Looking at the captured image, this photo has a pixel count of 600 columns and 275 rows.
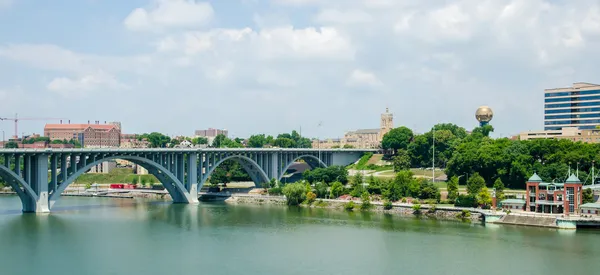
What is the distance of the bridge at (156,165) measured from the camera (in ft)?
165

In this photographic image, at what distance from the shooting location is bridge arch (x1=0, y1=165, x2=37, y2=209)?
48500 millimetres

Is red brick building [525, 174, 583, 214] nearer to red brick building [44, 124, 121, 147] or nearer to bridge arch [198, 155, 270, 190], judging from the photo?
bridge arch [198, 155, 270, 190]

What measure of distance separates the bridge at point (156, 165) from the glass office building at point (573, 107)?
25.2m

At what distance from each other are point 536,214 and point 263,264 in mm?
21588

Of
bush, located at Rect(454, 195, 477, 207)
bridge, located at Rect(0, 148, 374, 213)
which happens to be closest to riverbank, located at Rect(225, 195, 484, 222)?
bush, located at Rect(454, 195, 477, 207)

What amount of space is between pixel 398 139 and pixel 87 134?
59.0 meters

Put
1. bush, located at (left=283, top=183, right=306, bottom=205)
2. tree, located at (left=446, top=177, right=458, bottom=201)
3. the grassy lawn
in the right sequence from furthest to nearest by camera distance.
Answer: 1. the grassy lawn
2. bush, located at (left=283, top=183, right=306, bottom=205)
3. tree, located at (left=446, top=177, right=458, bottom=201)

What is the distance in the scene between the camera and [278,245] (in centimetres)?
3859

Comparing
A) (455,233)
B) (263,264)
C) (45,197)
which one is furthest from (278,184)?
(263,264)

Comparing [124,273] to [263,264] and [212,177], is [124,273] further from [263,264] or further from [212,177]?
[212,177]

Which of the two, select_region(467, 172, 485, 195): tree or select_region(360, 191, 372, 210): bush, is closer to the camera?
select_region(467, 172, 485, 195): tree

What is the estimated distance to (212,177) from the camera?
7762 centimetres

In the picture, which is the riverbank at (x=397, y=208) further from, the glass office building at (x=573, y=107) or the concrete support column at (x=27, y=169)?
the glass office building at (x=573, y=107)

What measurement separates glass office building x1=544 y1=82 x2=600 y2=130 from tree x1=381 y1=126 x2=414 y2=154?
16816 millimetres
